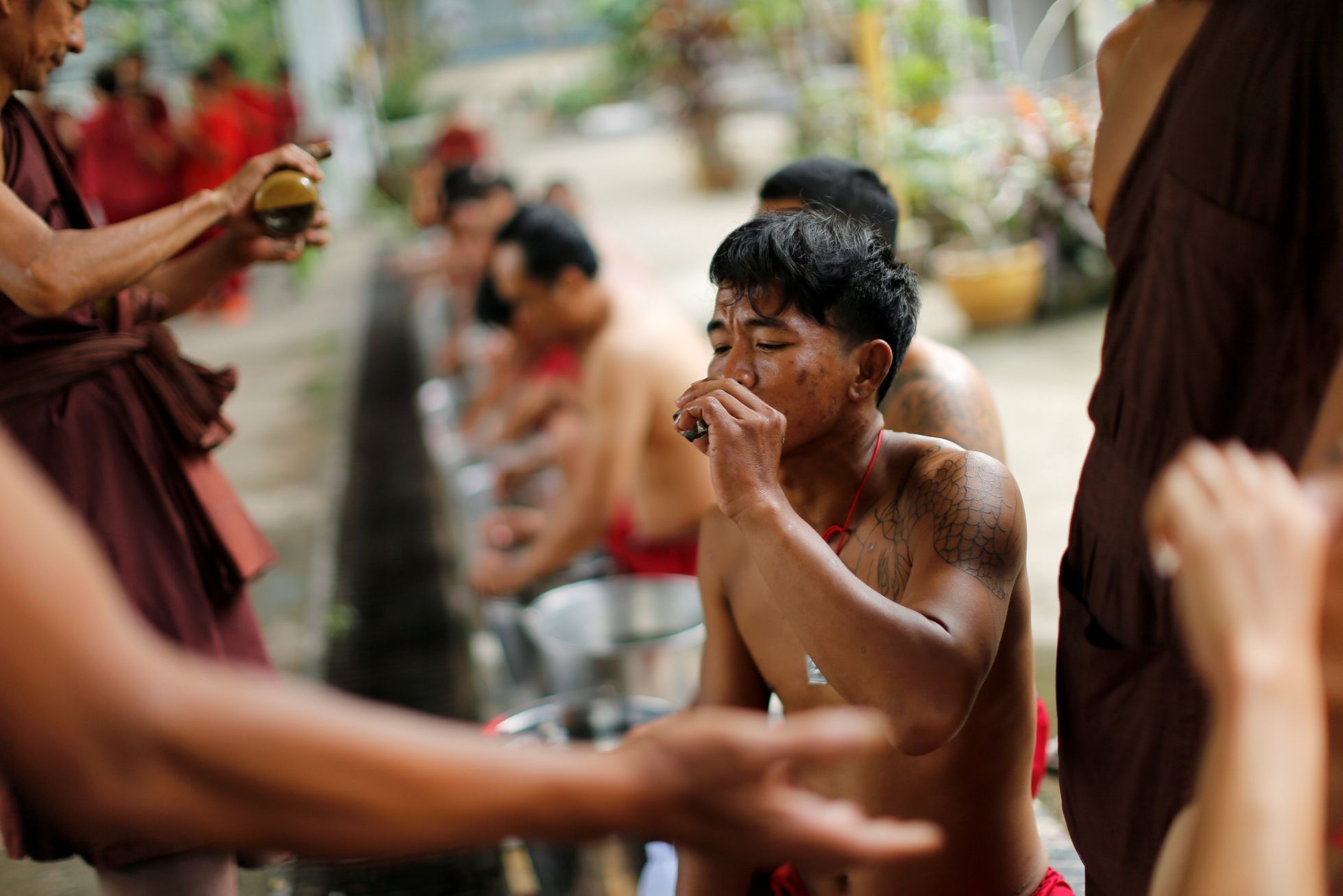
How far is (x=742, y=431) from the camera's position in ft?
4.91

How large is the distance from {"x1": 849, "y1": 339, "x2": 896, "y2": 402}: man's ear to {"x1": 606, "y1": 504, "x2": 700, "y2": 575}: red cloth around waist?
1.90 m

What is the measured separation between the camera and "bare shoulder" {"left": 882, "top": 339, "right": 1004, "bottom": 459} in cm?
221

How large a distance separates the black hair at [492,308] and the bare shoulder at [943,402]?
3001mm

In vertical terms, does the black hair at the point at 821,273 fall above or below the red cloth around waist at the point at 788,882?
above

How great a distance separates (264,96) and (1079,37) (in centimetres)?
833

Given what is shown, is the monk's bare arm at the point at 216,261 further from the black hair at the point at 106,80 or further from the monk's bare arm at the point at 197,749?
the black hair at the point at 106,80

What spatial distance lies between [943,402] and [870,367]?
1.71 feet

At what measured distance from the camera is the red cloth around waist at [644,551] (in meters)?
3.68

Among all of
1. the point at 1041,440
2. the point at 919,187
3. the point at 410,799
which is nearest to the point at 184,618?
the point at 410,799

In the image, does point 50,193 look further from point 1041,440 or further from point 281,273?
point 281,273

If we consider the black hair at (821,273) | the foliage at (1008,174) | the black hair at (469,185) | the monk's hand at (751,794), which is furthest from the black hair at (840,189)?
the foliage at (1008,174)

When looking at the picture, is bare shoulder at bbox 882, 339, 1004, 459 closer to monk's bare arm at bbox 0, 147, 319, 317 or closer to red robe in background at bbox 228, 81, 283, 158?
monk's bare arm at bbox 0, 147, 319, 317

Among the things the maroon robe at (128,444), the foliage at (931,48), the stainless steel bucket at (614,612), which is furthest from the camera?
the foliage at (931,48)

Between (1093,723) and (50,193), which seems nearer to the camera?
(1093,723)
